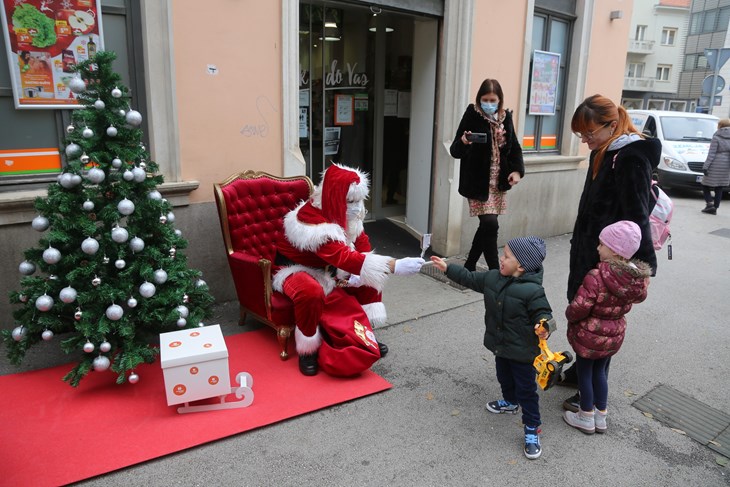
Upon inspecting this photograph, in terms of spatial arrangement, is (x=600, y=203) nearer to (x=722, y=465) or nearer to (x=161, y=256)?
(x=722, y=465)

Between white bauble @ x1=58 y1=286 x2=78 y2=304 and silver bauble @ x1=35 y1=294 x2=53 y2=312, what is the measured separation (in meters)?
0.08

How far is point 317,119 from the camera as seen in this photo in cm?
693

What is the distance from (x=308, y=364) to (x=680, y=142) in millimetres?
12164

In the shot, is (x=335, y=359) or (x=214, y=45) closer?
(x=335, y=359)

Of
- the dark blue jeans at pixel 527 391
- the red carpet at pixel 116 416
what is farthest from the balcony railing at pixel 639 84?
the red carpet at pixel 116 416

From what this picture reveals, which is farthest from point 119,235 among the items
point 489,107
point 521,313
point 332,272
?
point 489,107

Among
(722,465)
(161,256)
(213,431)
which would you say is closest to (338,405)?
(213,431)

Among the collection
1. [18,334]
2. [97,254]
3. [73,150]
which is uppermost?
[73,150]

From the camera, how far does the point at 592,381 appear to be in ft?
10.1

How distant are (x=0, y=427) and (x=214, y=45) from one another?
10.2 ft

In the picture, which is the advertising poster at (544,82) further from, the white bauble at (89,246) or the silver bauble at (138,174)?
the white bauble at (89,246)

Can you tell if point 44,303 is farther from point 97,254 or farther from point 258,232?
point 258,232

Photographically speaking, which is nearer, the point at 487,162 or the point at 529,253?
the point at 529,253

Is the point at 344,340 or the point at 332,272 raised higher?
the point at 332,272
